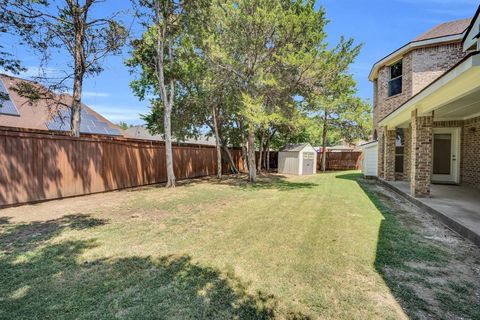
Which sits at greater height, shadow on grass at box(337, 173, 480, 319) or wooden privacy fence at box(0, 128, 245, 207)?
wooden privacy fence at box(0, 128, 245, 207)

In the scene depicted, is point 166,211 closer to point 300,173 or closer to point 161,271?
point 161,271

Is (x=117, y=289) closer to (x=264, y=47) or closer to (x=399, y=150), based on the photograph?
(x=264, y=47)

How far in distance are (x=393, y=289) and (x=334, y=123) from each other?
2050 centimetres

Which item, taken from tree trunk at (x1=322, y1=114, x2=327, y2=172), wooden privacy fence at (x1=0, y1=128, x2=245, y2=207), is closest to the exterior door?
tree trunk at (x1=322, y1=114, x2=327, y2=172)

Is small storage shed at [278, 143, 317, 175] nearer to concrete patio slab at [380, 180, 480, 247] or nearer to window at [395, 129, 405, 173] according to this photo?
window at [395, 129, 405, 173]

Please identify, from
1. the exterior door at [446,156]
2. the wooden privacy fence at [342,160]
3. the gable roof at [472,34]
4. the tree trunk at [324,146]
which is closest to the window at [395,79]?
the exterior door at [446,156]

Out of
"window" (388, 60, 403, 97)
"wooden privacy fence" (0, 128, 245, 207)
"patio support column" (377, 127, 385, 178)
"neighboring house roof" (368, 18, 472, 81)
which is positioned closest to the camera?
"wooden privacy fence" (0, 128, 245, 207)

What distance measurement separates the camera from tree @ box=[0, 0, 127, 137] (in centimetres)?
787

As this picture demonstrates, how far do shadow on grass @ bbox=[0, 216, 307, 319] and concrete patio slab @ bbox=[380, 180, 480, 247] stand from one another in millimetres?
4085

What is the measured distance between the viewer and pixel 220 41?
1184 cm

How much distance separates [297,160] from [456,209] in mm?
14438

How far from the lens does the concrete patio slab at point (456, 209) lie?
4.51 meters

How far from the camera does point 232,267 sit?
3273mm

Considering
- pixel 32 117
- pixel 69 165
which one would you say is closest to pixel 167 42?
pixel 69 165
